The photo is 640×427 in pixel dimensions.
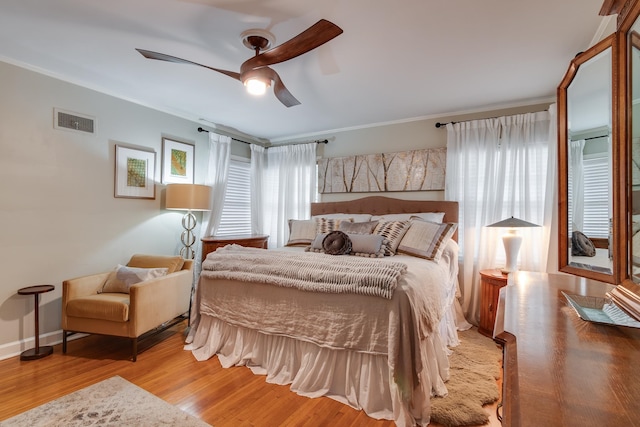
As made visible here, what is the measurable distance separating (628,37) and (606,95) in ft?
0.60

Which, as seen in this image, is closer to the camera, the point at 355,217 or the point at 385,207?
the point at 355,217

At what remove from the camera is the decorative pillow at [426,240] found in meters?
2.83

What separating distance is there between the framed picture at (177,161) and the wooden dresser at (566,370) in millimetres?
3874

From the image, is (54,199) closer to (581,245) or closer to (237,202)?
(237,202)

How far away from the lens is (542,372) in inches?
21.7

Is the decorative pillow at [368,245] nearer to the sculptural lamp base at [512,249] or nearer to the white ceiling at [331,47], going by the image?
the sculptural lamp base at [512,249]

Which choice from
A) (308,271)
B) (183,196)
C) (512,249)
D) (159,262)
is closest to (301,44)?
(308,271)

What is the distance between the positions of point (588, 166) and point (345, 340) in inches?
61.2

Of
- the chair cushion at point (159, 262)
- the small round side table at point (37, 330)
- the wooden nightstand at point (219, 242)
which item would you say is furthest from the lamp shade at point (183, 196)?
the small round side table at point (37, 330)

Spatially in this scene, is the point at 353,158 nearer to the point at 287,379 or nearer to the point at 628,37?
the point at 287,379

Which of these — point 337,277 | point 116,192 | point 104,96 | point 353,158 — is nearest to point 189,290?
point 116,192

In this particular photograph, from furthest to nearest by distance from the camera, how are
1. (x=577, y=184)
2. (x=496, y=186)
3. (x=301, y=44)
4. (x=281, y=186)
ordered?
(x=281, y=186)
(x=496, y=186)
(x=301, y=44)
(x=577, y=184)

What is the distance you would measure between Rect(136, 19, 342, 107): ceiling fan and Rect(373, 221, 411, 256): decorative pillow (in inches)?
65.3

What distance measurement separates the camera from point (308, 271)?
7.13 feet
